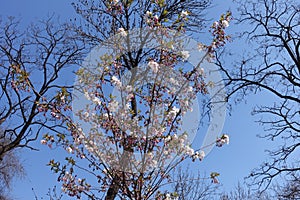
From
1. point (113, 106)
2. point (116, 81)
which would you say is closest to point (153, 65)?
point (116, 81)

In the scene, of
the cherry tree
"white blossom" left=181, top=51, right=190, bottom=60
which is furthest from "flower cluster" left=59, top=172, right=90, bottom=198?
"white blossom" left=181, top=51, right=190, bottom=60

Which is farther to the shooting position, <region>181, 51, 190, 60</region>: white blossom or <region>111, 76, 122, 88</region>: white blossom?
<region>181, 51, 190, 60</region>: white blossom

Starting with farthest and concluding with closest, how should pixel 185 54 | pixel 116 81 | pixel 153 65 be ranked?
pixel 185 54
pixel 116 81
pixel 153 65

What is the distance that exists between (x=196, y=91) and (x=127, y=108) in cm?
80

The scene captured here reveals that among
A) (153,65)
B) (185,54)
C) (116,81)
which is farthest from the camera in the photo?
(185,54)

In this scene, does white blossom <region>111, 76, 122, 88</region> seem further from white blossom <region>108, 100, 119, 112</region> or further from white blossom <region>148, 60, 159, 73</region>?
white blossom <region>148, 60, 159, 73</region>

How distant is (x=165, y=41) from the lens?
356cm

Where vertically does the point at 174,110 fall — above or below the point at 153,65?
below

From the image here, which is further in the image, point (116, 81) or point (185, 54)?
point (185, 54)

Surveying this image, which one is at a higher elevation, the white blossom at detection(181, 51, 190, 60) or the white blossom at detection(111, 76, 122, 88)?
the white blossom at detection(181, 51, 190, 60)

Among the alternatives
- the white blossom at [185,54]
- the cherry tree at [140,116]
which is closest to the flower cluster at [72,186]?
the cherry tree at [140,116]

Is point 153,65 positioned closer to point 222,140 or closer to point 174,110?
point 174,110

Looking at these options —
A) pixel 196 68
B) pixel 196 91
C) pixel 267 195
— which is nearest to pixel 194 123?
pixel 196 91

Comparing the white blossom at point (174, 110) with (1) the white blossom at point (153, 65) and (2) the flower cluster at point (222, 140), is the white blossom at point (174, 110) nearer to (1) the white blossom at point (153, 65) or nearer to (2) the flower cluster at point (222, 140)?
(1) the white blossom at point (153, 65)
